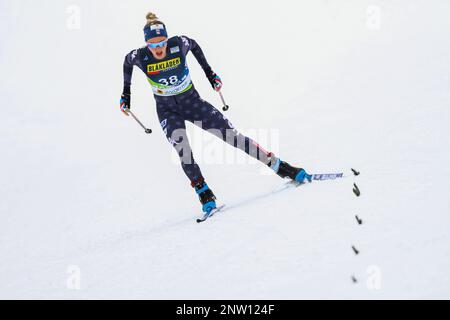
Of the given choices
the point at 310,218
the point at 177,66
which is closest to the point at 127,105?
the point at 177,66

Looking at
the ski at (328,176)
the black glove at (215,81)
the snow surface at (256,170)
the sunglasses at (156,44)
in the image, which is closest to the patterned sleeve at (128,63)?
the sunglasses at (156,44)

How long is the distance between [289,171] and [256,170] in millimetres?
1546

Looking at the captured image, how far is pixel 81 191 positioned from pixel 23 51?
36.8 ft

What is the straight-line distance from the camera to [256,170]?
6.72m

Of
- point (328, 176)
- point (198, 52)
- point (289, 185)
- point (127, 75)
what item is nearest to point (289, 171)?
point (289, 185)

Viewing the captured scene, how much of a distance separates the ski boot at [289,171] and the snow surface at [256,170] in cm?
26

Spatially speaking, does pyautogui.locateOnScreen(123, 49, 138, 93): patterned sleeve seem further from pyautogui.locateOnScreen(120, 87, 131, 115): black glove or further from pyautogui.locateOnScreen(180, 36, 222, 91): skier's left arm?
pyautogui.locateOnScreen(180, 36, 222, 91): skier's left arm

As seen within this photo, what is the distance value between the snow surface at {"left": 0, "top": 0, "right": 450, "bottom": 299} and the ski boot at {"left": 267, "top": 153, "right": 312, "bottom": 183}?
26 cm

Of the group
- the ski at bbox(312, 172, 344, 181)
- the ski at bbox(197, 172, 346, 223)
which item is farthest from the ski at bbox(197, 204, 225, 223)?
the ski at bbox(312, 172, 344, 181)

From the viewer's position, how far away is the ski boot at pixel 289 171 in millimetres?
5137

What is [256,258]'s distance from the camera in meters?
3.56

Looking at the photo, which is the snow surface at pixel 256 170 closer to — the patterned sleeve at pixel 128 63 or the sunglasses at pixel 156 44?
the patterned sleeve at pixel 128 63

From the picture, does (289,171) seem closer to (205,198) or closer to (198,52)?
(205,198)

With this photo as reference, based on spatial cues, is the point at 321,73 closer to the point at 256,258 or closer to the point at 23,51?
the point at 256,258
